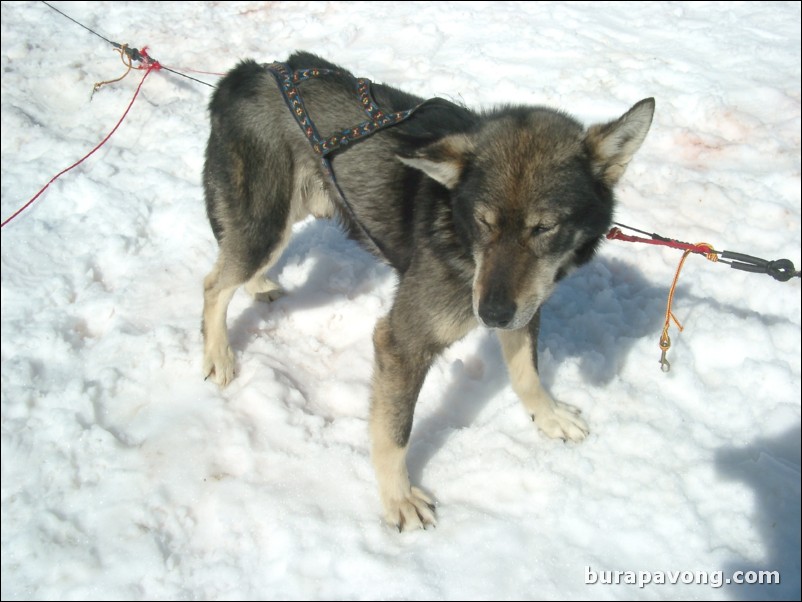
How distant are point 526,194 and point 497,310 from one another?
0.53m

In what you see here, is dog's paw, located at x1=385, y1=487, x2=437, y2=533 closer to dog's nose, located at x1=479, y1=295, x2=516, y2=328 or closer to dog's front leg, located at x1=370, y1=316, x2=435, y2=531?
dog's front leg, located at x1=370, y1=316, x2=435, y2=531

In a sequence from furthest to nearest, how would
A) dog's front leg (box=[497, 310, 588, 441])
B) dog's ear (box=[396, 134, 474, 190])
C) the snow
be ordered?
1. dog's front leg (box=[497, 310, 588, 441])
2. the snow
3. dog's ear (box=[396, 134, 474, 190])

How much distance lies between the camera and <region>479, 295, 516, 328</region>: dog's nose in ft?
8.03

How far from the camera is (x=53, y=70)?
691 cm

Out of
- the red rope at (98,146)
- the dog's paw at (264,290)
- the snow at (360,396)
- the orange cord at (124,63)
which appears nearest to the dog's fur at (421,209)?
the snow at (360,396)

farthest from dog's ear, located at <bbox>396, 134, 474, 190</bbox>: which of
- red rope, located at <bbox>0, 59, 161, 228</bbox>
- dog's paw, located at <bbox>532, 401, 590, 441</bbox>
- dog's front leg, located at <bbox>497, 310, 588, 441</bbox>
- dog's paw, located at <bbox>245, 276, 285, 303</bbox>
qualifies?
red rope, located at <bbox>0, 59, 161, 228</bbox>

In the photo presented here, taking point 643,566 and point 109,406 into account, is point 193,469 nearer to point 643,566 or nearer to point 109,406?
point 109,406

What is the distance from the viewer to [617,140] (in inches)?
104

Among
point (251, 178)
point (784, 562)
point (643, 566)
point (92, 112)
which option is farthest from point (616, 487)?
point (92, 112)

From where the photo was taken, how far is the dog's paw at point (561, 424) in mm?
3438

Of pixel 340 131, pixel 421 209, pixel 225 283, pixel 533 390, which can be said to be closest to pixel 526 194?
pixel 421 209

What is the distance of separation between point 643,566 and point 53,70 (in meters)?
7.88

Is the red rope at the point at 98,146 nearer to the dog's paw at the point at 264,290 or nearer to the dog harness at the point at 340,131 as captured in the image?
the dog's paw at the point at 264,290

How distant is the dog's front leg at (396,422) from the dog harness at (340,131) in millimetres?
758
